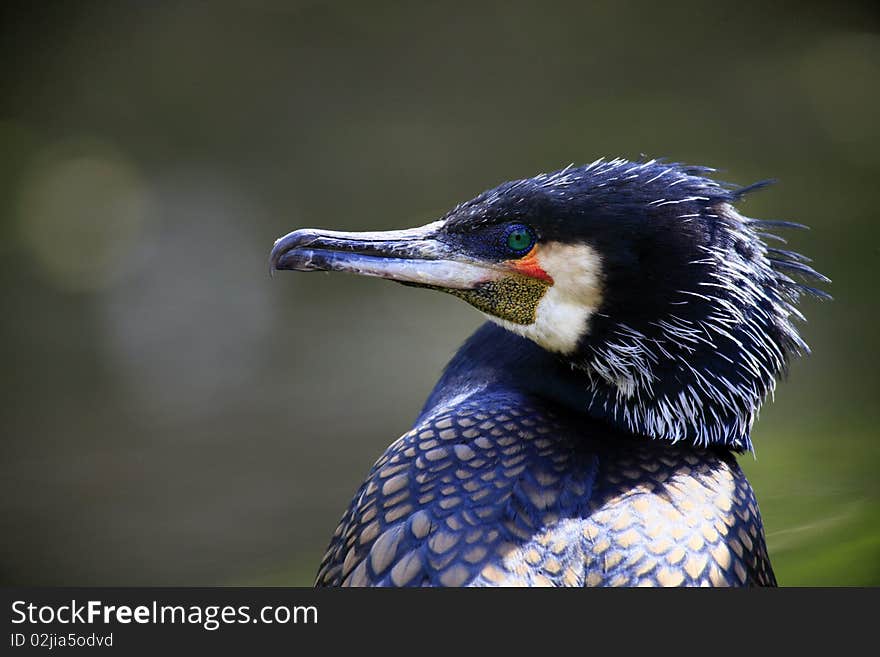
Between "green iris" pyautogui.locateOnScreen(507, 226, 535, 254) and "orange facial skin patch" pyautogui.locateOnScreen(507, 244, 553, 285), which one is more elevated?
"green iris" pyautogui.locateOnScreen(507, 226, 535, 254)

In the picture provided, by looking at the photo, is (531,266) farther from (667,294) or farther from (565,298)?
(667,294)

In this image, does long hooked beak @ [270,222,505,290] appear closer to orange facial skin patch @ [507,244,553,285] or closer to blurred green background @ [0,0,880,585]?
orange facial skin patch @ [507,244,553,285]

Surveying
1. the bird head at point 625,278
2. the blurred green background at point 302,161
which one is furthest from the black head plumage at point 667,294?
the blurred green background at point 302,161

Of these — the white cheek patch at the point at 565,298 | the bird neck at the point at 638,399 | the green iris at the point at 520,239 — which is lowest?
the bird neck at the point at 638,399

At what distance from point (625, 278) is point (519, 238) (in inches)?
8.8

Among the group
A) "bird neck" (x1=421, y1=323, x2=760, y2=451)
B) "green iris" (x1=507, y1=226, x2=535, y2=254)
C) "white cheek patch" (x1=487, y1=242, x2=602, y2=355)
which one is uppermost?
"green iris" (x1=507, y1=226, x2=535, y2=254)

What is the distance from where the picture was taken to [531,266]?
189cm

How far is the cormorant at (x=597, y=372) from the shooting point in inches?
67.6

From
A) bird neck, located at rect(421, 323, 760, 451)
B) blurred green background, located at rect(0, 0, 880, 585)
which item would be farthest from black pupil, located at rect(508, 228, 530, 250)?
blurred green background, located at rect(0, 0, 880, 585)

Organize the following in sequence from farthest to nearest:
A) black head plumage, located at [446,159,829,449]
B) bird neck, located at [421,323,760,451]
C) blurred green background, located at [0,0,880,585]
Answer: blurred green background, located at [0,0,880,585], bird neck, located at [421,323,760,451], black head plumage, located at [446,159,829,449]

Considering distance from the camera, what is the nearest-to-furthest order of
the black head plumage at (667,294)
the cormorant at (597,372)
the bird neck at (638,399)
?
the cormorant at (597,372)
the black head plumage at (667,294)
the bird neck at (638,399)

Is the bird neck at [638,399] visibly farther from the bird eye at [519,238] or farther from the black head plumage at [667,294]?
the bird eye at [519,238]

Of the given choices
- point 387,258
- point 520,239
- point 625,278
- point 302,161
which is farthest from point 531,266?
point 302,161

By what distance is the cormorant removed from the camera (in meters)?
1.72
